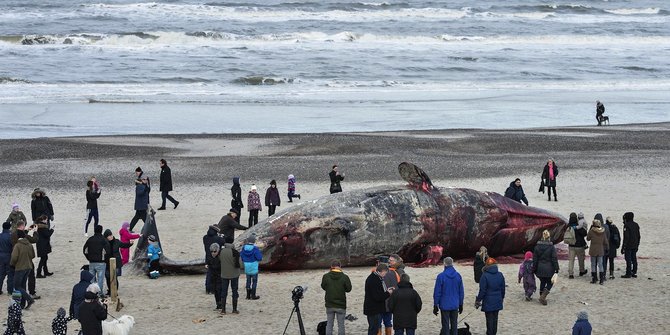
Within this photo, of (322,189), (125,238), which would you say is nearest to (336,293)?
(125,238)

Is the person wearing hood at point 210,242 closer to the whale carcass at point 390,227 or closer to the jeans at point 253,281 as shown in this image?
the jeans at point 253,281

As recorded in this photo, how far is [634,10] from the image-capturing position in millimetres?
121000

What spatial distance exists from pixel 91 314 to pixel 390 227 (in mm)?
7771

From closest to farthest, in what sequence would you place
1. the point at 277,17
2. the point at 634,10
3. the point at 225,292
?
the point at 225,292, the point at 277,17, the point at 634,10

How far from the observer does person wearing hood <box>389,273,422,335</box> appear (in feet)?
45.1

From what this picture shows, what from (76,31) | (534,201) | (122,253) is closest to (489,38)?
(76,31)

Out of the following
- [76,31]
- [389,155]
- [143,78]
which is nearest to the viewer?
[389,155]

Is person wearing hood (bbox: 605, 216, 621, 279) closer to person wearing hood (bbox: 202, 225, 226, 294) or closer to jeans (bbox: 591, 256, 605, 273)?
jeans (bbox: 591, 256, 605, 273)

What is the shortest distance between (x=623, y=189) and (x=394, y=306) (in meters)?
16.9

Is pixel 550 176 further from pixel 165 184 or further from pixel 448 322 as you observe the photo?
pixel 448 322

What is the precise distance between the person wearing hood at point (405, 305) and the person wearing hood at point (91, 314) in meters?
4.01

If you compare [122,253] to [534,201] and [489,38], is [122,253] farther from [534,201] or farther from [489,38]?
[489,38]

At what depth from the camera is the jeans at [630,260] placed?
18641 mm

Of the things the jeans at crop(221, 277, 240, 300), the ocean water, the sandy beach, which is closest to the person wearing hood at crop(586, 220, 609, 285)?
the sandy beach
